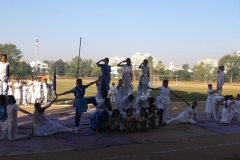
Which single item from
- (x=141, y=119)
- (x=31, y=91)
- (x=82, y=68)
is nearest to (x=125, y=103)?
(x=141, y=119)

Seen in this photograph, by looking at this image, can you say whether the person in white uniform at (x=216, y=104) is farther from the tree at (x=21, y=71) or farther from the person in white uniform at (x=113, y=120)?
the tree at (x=21, y=71)

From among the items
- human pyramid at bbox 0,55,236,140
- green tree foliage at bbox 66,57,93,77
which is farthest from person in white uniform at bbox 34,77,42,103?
green tree foliage at bbox 66,57,93,77

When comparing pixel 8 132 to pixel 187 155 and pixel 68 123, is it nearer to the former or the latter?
pixel 68 123

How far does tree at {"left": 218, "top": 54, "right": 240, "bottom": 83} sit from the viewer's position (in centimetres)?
6544

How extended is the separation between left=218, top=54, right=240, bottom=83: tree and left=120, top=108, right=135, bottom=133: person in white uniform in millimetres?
59672

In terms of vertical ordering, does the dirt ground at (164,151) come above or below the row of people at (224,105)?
below

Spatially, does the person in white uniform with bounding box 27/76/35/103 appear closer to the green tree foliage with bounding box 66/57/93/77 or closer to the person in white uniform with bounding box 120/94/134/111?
the person in white uniform with bounding box 120/94/134/111

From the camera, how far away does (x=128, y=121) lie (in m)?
8.95

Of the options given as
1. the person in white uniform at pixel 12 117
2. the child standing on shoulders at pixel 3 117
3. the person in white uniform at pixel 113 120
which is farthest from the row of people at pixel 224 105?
the child standing on shoulders at pixel 3 117

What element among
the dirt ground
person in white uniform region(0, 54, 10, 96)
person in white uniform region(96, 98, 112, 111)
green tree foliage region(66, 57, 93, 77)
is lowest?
the dirt ground

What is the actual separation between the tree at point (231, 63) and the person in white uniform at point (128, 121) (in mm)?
59672

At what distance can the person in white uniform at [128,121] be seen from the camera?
880 centimetres

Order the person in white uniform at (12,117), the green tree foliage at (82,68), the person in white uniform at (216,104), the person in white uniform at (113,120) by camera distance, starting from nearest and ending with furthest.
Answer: the person in white uniform at (12,117)
the person in white uniform at (113,120)
the person in white uniform at (216,104)
the green tree foliage at (82,68)

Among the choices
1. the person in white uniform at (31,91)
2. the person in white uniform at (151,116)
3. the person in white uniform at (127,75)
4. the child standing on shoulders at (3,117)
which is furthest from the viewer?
the person in white uniform at (31,91)
